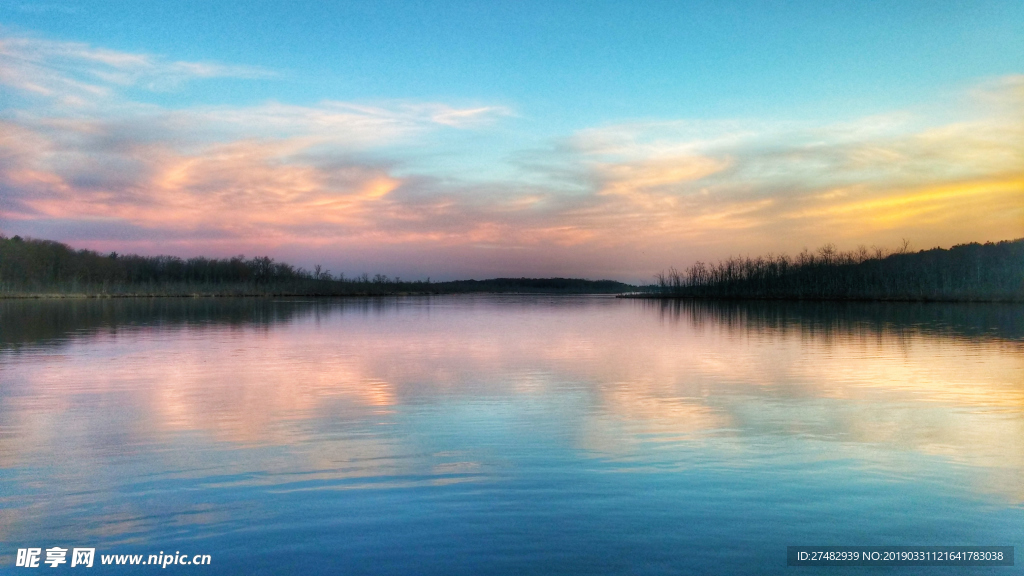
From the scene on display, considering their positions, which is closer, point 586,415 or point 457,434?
point 457,434

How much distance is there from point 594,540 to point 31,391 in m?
8.85

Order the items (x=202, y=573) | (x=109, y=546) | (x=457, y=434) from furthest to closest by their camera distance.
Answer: (x=457, y=434), (x=109, y=546), (x=202, y=573)

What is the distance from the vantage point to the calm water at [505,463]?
3.91 metres

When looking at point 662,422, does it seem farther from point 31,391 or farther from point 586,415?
point 31,391

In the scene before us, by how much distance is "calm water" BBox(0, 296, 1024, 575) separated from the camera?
391 cm

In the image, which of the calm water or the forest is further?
the forest

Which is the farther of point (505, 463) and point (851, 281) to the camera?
point (851, 281)

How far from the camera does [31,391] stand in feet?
30.7

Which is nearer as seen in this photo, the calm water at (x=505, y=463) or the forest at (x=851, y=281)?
the calm water at (x=505, y=463)

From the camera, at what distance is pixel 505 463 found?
5621mm

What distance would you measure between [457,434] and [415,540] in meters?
2.85

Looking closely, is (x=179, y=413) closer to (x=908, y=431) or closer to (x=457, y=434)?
(x=457, y=434)

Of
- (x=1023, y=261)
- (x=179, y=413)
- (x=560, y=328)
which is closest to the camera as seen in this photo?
(x=179, y=413)

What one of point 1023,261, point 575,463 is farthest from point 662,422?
point 1023,261
